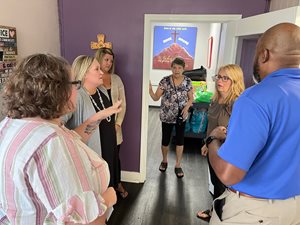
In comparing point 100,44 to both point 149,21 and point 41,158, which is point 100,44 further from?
point 41,158

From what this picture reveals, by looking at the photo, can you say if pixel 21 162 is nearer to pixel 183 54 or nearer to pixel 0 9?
pixel 0 9

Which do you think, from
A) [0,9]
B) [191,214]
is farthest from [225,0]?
[191,214]

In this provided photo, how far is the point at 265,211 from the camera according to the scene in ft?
3.19

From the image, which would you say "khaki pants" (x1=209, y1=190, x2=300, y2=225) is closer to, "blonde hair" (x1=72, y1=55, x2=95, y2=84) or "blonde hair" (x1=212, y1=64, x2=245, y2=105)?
"blonde hair" (x1=212, y1=64, x2=245, y2=105)

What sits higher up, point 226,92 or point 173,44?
point 173,44

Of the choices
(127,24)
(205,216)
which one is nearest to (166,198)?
(205,216)

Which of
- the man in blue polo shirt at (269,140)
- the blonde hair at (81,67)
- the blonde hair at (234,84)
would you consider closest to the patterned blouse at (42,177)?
the man in blue polo shirt at (269,140)

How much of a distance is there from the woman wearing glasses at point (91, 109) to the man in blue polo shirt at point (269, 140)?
2.71 ft

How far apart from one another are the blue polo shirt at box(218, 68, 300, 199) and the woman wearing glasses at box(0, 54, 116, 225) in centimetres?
53

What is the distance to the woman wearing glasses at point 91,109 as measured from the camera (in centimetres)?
151

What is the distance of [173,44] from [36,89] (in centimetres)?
571

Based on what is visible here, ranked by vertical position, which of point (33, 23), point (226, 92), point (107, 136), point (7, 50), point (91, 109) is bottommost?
point (107, 136)

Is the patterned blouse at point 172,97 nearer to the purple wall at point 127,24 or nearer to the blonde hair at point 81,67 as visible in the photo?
the purple wall at point 127,24

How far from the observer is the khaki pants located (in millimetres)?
970
